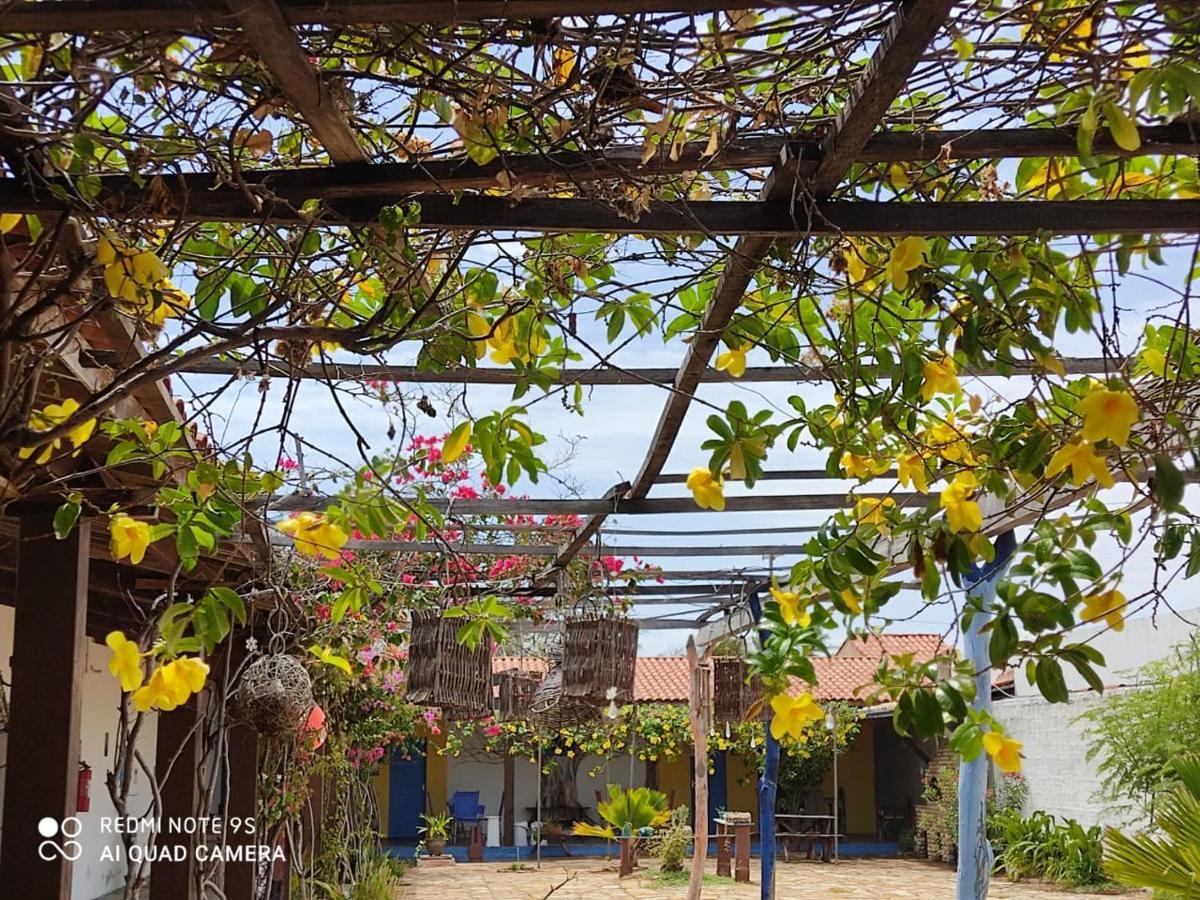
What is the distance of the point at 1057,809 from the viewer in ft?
45.3

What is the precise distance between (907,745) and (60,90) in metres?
17.9

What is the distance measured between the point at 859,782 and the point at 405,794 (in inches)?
279

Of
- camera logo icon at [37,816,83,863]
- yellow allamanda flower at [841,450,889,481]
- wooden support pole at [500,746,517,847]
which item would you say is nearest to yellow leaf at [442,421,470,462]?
yellow allamanda flower at [841,450,889,481]

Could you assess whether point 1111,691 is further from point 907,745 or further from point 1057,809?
point 907,745

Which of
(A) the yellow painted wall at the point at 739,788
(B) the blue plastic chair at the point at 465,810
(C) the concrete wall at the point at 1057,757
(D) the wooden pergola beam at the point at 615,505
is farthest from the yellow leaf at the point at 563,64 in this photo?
(A) the yellow painted wall at the point at 739,788

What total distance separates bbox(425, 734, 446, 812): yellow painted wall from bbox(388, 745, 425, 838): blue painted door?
85 millimetres

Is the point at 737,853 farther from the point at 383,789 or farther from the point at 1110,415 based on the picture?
the point at 1110,415

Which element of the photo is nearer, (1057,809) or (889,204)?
(889,204)

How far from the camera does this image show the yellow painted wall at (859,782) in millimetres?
18875

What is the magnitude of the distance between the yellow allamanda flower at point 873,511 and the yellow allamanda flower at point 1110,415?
669 millimetres

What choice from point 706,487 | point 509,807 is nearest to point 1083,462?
point 706,487

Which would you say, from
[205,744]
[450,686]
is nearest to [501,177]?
[450,686]

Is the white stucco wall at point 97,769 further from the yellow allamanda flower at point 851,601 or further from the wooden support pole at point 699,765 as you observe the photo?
the yellow allamanda flower at point 851,601

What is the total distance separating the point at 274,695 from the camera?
17.0 feet
